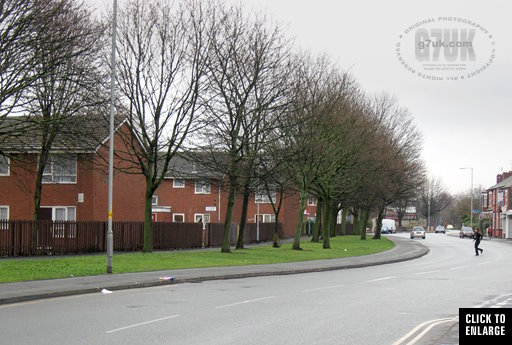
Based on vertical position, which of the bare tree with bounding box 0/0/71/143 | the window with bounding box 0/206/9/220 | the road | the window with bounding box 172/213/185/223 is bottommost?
the road

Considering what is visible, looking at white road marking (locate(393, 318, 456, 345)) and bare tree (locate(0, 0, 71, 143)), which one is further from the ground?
bare tree (locate(0, 0, 71, 143))

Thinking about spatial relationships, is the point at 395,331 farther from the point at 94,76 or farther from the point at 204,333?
the point at 94,76

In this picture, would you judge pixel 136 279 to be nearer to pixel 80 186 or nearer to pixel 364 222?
pixel 80 186

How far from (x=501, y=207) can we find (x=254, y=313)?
83.5 m

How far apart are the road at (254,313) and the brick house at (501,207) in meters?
68.2

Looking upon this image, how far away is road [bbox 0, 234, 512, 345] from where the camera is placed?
10.8 m

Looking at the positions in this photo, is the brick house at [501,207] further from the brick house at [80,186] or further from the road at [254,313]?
the road at [254,313]

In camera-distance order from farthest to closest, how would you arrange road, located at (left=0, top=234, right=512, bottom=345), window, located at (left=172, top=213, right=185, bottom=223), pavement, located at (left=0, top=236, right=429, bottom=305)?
1. window, located at (left=172, top=213, right=185, bottom=223)
2. pavement, located at (left=0, top=236, right=429, bottom=305)
3. road, located at (left=0, top=234, right=512, bottom=345)

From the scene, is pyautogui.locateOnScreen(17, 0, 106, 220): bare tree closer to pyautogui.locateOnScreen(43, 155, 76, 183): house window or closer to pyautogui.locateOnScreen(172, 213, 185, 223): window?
pyautogui.locateOnScreen(43, 155, 76, 183): house window

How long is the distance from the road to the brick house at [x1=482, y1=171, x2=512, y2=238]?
68.2 m

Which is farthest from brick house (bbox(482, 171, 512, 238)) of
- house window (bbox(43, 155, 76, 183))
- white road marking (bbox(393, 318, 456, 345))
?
white road marking (bbox(393, 318, 456, 345))

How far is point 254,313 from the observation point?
45.1ft

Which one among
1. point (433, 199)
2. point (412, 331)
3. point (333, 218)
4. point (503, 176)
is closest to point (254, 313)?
point (412, 331)

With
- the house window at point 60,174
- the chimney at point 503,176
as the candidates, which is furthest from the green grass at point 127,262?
the chimney at point 503,176
